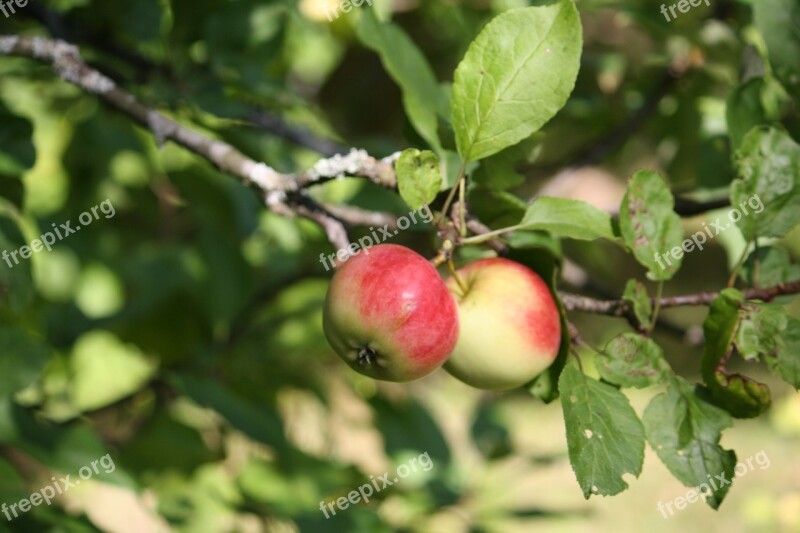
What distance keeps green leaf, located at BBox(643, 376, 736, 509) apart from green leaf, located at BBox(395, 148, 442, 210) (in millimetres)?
300

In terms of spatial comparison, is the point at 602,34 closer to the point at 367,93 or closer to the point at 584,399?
the point at 367,93

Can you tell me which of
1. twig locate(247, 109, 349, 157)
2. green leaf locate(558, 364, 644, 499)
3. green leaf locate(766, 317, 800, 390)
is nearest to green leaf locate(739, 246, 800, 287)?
green leaf locate(766, 317, 800, 390)

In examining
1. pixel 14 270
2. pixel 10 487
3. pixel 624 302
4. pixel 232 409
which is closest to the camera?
pixel 624 302

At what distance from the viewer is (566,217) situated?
2.57 feet

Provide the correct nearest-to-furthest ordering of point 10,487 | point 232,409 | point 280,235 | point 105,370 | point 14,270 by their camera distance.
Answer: point 10,487 → point 14,270 → point 232,409 → point 280,235 → point 105,370

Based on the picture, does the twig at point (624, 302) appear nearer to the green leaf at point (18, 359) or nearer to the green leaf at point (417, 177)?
the green leaf at point (417, 177)

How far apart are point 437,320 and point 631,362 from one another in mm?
201

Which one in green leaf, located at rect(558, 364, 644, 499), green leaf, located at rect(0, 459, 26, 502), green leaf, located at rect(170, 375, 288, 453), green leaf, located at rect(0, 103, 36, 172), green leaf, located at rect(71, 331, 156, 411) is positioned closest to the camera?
green leaf, located at rect(558, 364, 644, 499)

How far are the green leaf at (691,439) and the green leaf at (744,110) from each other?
34 centimetres

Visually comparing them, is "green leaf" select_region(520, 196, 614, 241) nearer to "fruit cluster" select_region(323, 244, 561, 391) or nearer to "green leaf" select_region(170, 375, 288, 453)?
"fruit cluster" select_region(323, 244, 561, 391)

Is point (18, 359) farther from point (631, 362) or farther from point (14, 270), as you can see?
point (631, 362)

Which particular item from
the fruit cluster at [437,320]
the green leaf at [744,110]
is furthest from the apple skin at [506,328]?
the green leaf at [744,110]

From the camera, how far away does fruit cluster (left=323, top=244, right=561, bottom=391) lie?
2.35 ft

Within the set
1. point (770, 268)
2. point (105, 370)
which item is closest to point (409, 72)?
point (770, 268)
